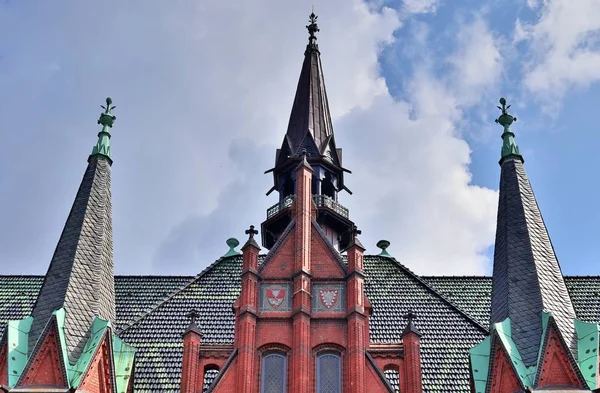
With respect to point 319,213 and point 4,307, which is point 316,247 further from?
point 4,307

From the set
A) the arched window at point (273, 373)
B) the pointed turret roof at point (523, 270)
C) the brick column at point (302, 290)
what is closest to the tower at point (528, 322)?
the pointed turret roof at point (523, 270)

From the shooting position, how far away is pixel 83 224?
3203 cm

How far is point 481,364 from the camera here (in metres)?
28.2

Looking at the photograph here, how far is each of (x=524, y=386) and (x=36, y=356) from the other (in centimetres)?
1340

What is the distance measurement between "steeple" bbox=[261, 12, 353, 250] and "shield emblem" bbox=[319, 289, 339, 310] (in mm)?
10115

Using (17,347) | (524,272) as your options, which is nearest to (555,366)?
(524,272)

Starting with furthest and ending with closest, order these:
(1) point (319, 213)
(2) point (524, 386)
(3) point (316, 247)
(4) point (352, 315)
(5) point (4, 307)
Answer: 1. (1) point (319, 213)
2. (5) point (4, 307)
3. (3) point (316, 247)
4. (4) point (352, 315)
5. (2) point (524, 386)

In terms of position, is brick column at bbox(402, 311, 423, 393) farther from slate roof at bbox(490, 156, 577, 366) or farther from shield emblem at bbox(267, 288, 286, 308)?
shield emblem at bbox(267, 288, 286, 308)

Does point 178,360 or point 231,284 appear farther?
point 231,284

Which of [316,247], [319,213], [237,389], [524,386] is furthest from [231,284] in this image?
[524,386]

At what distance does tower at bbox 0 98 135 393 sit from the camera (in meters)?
27.2

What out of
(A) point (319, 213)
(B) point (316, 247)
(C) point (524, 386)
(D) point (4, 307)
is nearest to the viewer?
(C) point (524, 386)

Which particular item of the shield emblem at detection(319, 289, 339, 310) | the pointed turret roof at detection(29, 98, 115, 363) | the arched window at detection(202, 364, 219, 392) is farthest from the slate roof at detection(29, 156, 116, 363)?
the shield emblem at detection(319, 289, 339, 310)

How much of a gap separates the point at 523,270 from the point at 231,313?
1052 centimetres
